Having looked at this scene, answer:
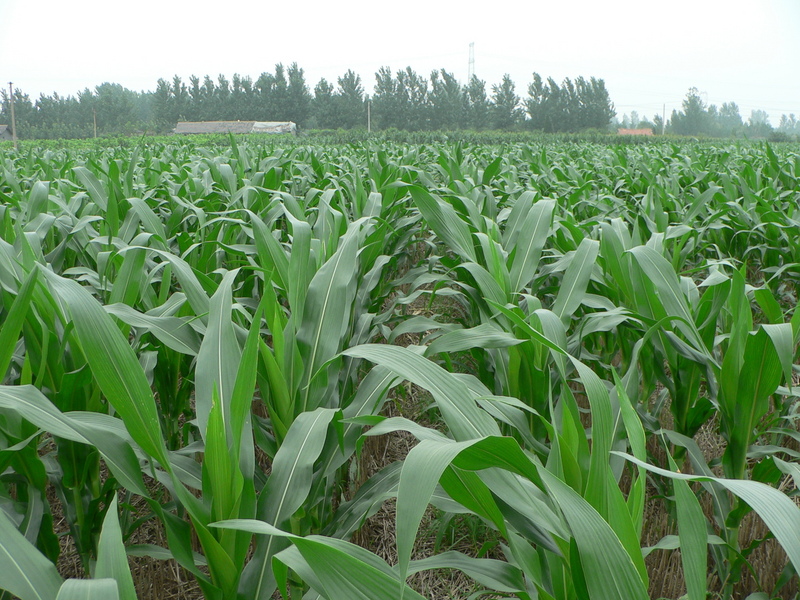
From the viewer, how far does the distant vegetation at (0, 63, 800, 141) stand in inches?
2052

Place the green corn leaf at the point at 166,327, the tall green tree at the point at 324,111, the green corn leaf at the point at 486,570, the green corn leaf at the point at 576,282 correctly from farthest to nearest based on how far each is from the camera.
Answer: the tall green tree at the point at 324,111, the green corn leaf at the point at 576,282, the green corn leaf at the point at 166,327, the green corn leaf at the point at 486,570

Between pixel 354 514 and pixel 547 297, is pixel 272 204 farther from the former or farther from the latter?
pixel 354 514

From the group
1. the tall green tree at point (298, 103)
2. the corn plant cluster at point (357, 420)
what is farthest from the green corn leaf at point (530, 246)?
the tall green tree at point (298, 103)

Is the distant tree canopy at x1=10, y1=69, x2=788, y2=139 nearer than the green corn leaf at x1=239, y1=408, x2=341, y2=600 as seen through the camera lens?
No

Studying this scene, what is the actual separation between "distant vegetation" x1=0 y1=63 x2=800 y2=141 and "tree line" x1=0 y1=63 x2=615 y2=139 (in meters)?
0.09

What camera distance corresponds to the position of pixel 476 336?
49.8 inches

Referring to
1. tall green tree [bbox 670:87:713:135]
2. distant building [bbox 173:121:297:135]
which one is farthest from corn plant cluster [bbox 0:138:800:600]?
tall green tree [bbox 670:87:713:135]

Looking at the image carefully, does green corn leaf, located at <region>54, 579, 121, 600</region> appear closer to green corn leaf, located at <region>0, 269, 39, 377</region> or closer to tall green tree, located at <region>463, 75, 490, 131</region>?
green corn leaf, located at <region>0, 269, 39, 377</region>

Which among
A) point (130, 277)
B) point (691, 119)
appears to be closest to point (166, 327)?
point (130, 277)

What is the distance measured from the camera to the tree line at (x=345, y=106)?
5212 cm

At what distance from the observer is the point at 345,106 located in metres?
56.2

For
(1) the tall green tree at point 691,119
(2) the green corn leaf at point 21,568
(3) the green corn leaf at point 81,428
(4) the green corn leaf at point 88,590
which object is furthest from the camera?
(1) the tall green tree at point 691,119

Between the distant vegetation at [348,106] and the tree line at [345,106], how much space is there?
3.5 inches

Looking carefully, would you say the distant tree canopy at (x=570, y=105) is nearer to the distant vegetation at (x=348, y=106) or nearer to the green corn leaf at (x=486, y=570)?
the distant vegetation at (x=348, y=106)
